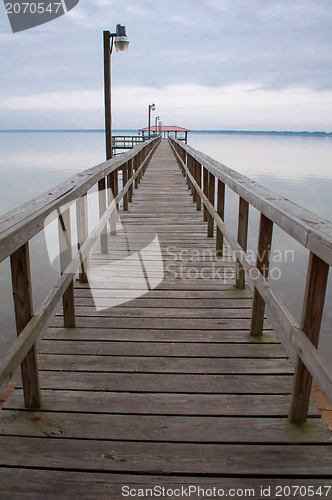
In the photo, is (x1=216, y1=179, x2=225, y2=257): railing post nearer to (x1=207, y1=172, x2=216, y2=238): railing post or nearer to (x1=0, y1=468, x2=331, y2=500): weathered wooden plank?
(x1=207, y1=172, x2=216, y2=238): railing post

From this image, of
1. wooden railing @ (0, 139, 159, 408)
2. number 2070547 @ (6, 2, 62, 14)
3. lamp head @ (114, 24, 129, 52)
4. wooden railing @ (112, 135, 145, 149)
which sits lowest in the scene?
wooden railing @ (112, 135, 145, 149)

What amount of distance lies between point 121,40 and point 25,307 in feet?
21.7

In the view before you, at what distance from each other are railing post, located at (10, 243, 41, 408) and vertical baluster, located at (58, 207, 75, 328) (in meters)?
0.71

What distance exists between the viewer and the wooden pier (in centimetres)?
152

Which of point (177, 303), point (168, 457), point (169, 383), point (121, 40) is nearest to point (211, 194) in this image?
point (177, 303)

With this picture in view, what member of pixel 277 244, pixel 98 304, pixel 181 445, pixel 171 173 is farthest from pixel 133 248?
pixel 277 244

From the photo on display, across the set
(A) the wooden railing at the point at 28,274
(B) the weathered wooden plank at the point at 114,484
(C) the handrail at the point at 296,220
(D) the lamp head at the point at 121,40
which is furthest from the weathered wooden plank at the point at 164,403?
(D) the lamp head at the point at 121,40

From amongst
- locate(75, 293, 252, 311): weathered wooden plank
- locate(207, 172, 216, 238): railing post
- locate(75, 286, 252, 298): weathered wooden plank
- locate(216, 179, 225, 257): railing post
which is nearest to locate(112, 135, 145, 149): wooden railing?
locate(207, 172, 216, 238): railing post

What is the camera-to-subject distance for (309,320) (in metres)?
1.62

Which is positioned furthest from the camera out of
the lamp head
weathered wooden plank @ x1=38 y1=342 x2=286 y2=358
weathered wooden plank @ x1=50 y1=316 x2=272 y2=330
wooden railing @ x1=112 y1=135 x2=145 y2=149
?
wooden railing @ x1=112 y1=135 x2=145 y2=149

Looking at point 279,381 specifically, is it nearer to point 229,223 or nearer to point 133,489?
point 133,489

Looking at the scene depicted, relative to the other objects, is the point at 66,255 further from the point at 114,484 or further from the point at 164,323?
the point at 114,484

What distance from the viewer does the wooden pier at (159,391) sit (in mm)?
1523

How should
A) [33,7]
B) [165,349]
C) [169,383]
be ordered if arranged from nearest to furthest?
[169,383]
[165,349]
[33,7]
